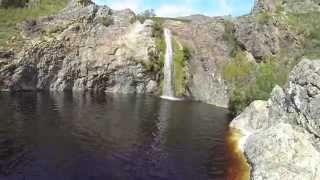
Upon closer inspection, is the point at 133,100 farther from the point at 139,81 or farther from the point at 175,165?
the point at 175,165

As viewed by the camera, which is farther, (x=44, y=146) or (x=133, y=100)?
(x=133, y=100)

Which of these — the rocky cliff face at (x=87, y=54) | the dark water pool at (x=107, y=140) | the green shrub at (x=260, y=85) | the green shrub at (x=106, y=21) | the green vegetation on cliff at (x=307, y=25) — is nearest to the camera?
the dark water pool at (x=107, y=140)

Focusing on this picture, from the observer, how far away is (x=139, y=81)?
111188mm

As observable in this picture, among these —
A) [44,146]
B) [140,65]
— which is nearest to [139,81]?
[140,65]

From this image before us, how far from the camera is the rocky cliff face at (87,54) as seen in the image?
341 feet

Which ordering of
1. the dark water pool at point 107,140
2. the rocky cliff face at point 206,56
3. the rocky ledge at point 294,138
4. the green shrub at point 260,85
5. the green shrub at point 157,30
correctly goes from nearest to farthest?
1. the rocky ledge at point 294,138
2. the dark water pool at point 107,140
3. the green shrub at point 260,85
4. the rocky cliff face at point 206,56
5. the green shrub at point 157,30

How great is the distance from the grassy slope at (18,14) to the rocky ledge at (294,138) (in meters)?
66.6

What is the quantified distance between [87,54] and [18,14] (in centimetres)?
2157

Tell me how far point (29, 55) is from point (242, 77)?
47.9 metres

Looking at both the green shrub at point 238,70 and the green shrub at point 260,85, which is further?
the green shrub at point 238,70

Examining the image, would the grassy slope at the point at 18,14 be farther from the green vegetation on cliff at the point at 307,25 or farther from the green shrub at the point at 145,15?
the green vegetation on cliff at the point at 307,25

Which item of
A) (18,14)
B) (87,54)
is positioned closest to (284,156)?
(87,54)

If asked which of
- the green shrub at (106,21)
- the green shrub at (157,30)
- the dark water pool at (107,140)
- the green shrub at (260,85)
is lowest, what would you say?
the dark water pool at (107,140)

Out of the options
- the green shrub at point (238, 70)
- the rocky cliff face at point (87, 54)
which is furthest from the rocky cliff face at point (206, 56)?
the rocky cliff face at point (87, 54)
